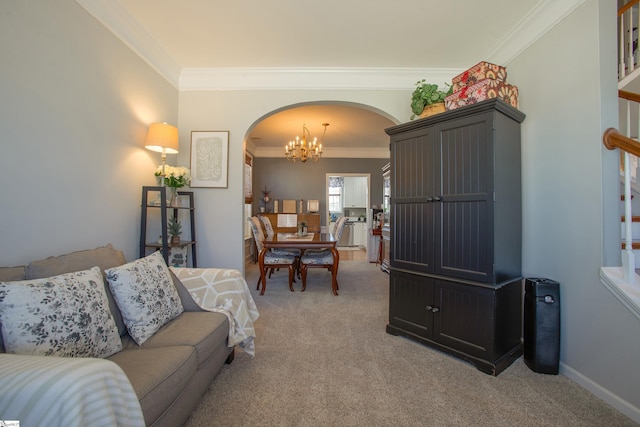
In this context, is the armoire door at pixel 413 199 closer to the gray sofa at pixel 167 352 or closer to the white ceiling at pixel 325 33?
the white ceiling at pixel 325 33

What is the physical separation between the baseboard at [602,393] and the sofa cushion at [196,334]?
2.33 m

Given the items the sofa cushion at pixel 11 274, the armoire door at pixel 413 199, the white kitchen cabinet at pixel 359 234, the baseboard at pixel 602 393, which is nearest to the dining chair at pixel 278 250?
the armoire door at pixel 413 199

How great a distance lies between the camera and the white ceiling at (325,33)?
6.72ft

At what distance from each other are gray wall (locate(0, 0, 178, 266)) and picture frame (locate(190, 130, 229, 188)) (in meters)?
0.60

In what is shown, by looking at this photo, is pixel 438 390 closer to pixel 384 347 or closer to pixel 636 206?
pixel 384 347

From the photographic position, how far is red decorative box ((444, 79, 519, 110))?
6.68 feet

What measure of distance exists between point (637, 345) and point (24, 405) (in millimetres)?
2614

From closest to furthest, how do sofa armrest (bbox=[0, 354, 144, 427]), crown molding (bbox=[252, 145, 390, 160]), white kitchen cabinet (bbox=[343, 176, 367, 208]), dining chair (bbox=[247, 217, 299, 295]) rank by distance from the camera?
sofa armrest (bbox=[0, 354, 144, 427]) → dining chair (bbox=[247, 217, 299, 295]) → crown molding (bbox=[252, 145, 390, 160]) → white kitchen cabinet (bbox=[343, 176, 367, 208])

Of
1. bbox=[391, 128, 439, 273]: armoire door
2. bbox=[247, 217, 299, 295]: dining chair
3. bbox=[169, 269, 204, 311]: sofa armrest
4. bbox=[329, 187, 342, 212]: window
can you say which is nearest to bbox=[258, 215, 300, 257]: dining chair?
bbox=[247, 217, 299, 295]: dining chair

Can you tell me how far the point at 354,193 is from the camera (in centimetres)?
902

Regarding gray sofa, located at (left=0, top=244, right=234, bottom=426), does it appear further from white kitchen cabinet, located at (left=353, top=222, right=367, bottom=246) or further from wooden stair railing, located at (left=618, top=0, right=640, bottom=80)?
white kitchen cabinet, located at (left=353, top=222, right=367, bottom=246)

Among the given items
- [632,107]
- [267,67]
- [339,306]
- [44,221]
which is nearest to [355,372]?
[339,306]

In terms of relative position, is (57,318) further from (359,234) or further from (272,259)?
(359,234)

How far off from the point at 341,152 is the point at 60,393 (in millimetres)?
6627
